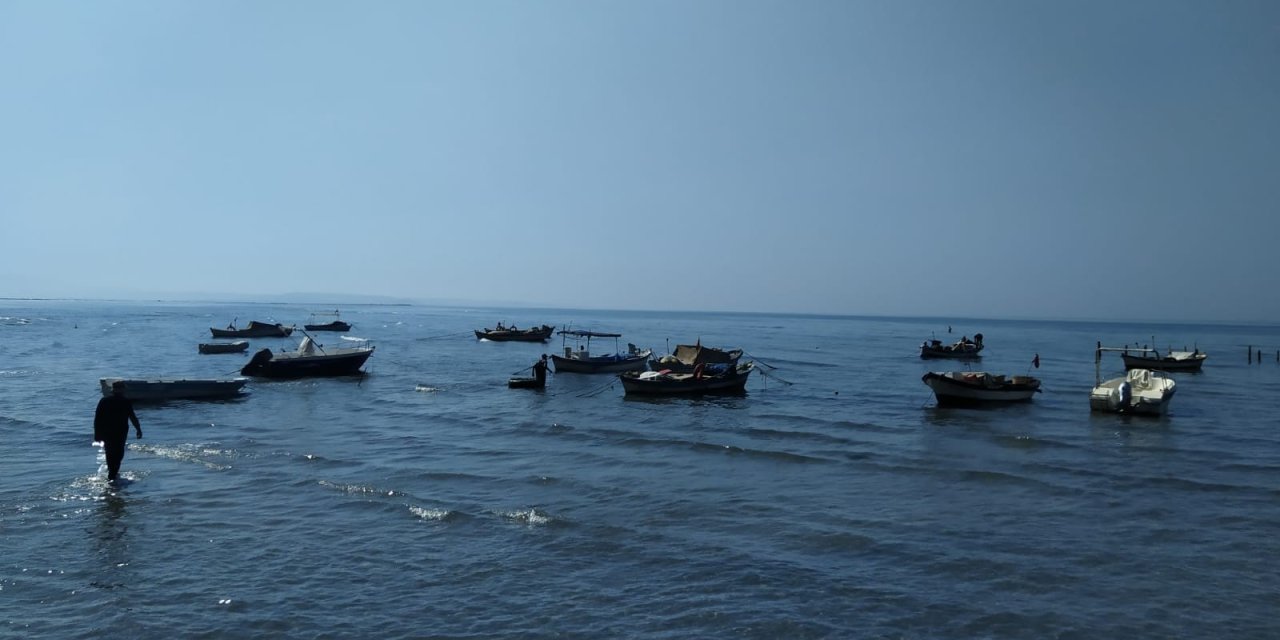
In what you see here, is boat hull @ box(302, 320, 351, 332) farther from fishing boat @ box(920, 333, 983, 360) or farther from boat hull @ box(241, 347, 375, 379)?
fishing boat @ box(920, 333, 983, 360)

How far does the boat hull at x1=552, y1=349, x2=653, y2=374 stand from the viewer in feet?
159

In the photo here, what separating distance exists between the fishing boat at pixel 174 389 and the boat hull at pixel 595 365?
18.9m

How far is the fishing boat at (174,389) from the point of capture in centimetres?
3052

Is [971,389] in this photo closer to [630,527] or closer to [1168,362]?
[630,527]

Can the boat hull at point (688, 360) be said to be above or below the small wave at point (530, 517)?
above

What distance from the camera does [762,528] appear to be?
14297 millimetres

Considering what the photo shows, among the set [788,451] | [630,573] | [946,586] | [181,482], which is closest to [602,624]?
[630,573]

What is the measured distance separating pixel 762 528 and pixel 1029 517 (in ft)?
18.2

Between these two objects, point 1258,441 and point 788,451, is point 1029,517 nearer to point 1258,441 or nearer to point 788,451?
point 788,451

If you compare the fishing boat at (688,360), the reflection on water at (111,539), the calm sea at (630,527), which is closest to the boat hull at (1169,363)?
the calm sea at (630,527)

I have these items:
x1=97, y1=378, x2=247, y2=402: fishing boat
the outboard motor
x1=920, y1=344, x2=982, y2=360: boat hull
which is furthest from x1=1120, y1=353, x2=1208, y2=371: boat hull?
x1=97, y1=378, x2=247, y2=402: fishing boat

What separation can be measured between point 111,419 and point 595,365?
3401 centimetres

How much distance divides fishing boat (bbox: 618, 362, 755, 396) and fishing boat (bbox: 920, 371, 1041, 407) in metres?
8.80

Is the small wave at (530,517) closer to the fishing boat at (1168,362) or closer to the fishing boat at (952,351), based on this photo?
the fishing boat at (1168,362)
